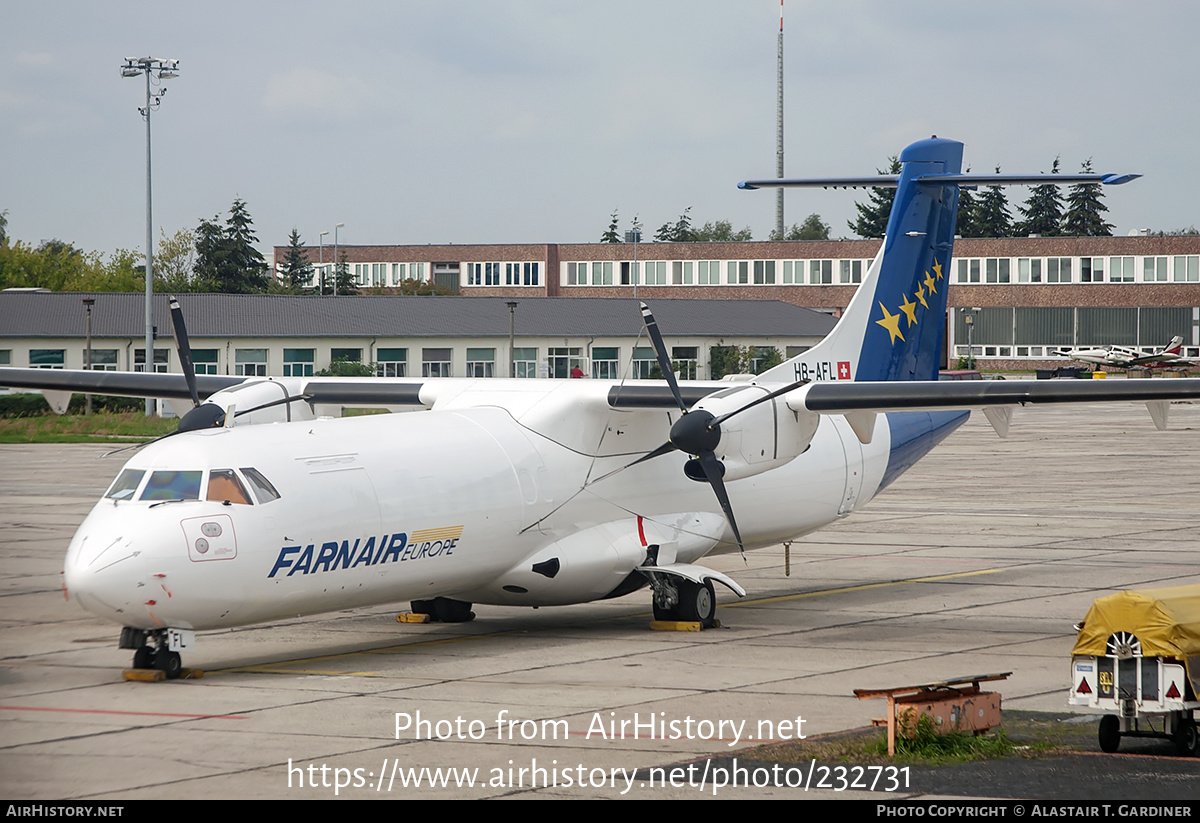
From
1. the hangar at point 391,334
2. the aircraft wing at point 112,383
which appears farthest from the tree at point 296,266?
the aircraft wing at point 112,383

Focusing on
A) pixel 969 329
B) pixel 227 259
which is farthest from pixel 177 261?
pixel 969 329

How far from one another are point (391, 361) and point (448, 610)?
5525cm

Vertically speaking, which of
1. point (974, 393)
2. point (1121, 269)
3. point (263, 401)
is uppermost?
point (1121, 269)

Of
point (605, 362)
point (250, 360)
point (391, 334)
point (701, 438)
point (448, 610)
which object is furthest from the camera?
point (605, 362)

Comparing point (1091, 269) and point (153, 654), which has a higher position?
point (1091, 269)

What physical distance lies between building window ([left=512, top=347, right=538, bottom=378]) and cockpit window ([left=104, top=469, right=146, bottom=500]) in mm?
61238

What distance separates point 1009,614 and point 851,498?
3.40m

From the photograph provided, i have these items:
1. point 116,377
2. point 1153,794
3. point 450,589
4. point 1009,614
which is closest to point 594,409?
point 450,589

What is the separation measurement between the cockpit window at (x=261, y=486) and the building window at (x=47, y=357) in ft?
177

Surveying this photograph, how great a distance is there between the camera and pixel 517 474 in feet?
55.6

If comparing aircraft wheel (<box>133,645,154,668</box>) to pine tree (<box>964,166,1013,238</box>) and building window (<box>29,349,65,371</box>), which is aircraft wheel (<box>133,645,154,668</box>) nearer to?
building window (<box>29,349,65,371</box>)

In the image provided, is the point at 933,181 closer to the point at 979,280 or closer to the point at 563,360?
the point at 563,360

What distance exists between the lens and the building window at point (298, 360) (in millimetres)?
70375

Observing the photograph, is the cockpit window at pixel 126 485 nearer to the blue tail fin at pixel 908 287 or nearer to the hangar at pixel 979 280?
the blue tail fin at pixel 908 287
